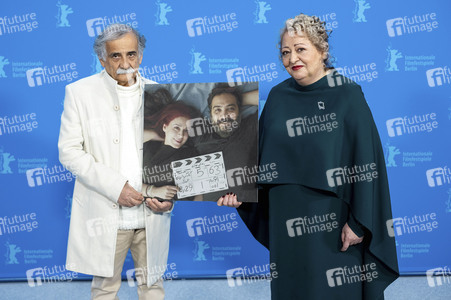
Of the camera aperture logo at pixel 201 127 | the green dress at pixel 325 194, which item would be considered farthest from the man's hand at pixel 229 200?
the camera aperture logo at pixel 201 127

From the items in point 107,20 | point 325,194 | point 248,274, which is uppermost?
point 107,20

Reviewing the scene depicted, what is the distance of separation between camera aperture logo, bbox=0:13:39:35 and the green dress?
2105 mm

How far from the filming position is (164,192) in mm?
1941

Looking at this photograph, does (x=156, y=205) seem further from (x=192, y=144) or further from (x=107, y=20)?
(x=107, y=20)

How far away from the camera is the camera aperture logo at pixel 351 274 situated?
1.80m

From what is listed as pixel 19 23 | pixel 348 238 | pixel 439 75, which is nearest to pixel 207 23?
pixel 19 23

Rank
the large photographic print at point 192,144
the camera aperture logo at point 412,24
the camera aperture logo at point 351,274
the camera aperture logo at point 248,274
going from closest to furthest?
the camera aperture logo at point 351,274
the large photographic print at point 192,144
the camera aperture logo at point 412,24
the camera aperture logo at point 248,274

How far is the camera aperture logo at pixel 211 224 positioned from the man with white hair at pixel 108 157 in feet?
4.12

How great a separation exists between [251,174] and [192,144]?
284 millimetres

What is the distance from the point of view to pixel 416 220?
3281mm

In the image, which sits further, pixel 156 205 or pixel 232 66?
pixel 232 66

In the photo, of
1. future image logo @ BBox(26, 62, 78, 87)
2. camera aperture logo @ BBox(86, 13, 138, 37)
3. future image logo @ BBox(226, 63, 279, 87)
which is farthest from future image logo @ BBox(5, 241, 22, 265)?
future image logo @ BBox(226, 63, 279, 87)

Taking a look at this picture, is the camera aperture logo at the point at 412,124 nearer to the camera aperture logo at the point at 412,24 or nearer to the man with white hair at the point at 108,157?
the camera aperture logo at the point at 412,24

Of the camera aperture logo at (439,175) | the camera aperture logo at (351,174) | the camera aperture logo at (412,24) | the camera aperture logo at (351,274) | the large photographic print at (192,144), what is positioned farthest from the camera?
the camera aperture logo at (439,175)
